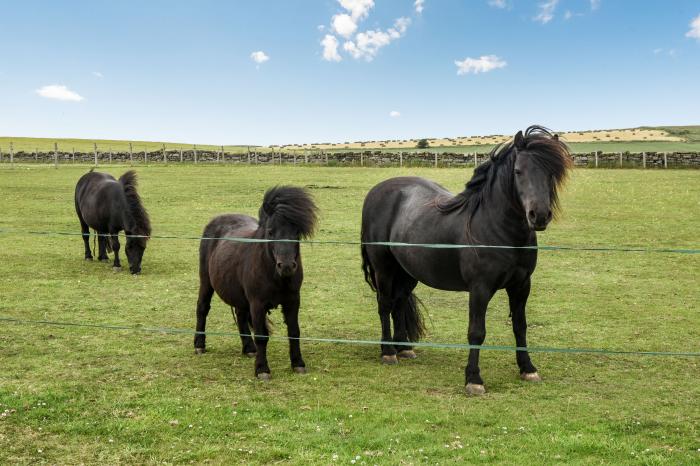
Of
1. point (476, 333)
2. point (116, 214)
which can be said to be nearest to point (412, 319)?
point (476, 333)

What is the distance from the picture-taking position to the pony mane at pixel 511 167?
19.5ft

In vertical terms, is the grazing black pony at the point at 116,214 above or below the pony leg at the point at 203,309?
above

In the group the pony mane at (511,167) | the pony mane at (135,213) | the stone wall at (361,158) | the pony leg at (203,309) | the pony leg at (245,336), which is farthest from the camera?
the stone wall at (361,158)

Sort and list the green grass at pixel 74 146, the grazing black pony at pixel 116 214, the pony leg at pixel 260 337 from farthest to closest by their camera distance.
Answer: the green grass at pixel 74 146 → the grazing black pony at pixel 116 214 → the pony leg at pixel 260 337

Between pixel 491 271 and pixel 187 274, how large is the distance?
8.24m

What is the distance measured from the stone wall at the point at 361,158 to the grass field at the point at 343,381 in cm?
3185

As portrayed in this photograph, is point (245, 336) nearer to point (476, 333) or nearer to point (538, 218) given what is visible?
point (476, 333)

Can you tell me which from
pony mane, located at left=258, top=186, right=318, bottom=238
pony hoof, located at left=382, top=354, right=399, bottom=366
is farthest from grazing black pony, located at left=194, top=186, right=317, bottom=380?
pony hoof, located at left=382, top=354, right=399, bottom=366

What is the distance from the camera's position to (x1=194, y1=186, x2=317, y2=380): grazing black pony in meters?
6.47

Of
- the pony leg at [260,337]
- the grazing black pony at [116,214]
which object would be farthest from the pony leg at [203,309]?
the grazing black pony at [116,214]

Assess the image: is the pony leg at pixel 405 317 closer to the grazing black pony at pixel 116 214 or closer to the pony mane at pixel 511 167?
the pony mane at pixel 511 167

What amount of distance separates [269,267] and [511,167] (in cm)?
270

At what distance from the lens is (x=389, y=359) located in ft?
24.4

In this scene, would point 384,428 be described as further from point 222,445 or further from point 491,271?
point 491,271
